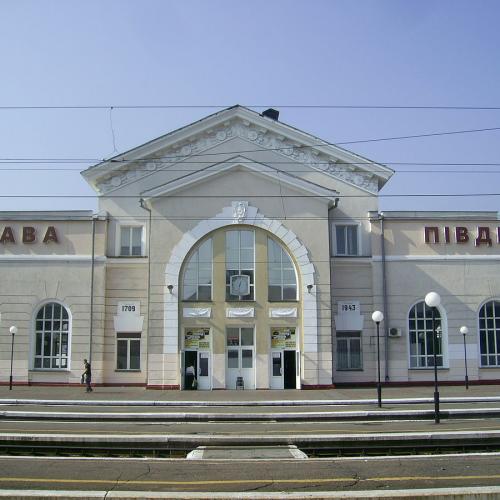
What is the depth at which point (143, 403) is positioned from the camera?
25.0 m

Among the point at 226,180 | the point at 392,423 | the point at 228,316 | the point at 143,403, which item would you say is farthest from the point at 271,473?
the point at 226,180

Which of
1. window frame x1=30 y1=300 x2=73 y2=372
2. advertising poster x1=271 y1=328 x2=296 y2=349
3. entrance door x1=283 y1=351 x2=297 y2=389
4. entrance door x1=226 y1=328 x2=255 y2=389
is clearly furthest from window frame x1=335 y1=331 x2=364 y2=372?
window frame x1=30 y1=300 x2=73 y2=372

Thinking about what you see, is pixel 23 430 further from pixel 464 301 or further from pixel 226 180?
pixel 464 301

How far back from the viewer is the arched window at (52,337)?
33062 mm

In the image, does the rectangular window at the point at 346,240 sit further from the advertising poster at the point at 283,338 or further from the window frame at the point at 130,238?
the window frame at the point at 130,238

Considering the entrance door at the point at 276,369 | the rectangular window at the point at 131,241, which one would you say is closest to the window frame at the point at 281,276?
the entrance door at the point at 276,369

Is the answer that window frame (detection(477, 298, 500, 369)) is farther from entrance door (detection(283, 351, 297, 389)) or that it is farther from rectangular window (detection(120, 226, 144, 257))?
rectangular window (detection(120, 226, 144, 257))

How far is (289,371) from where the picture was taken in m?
32.3

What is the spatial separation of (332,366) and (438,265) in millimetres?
7720

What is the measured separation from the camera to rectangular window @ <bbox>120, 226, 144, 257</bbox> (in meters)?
34.1

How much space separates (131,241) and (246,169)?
23.3ft

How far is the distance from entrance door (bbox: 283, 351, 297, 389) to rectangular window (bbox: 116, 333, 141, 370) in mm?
7360

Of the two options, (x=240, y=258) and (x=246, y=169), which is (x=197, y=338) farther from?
(x=246, y=169)

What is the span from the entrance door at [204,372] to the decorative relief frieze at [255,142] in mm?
10024
